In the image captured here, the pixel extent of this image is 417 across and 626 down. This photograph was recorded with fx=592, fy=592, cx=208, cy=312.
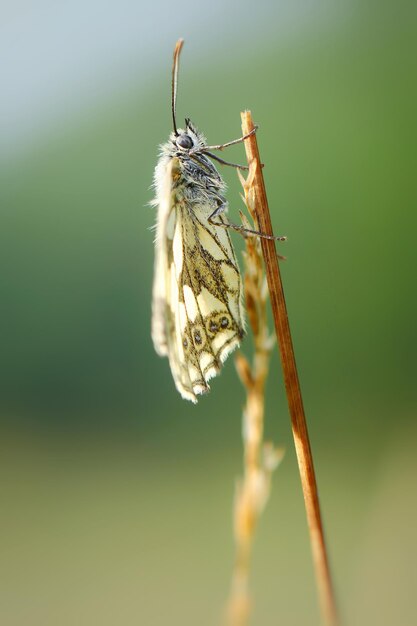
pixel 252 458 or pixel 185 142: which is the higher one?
pixel 185 142

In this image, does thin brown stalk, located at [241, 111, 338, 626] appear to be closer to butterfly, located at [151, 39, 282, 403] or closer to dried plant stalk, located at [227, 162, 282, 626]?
dried plant stalk, located at [227, 162, 282, 626]

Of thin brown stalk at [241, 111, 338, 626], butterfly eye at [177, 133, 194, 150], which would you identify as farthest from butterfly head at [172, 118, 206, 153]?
thin brown stalk at [241, 111, 338, 626]

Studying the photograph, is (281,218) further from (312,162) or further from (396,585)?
(396,585)

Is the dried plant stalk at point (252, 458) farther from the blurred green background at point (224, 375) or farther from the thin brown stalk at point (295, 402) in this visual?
the blurred green background at point (224, 375)

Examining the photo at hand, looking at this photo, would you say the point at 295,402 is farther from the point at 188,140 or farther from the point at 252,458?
the point at 188,140

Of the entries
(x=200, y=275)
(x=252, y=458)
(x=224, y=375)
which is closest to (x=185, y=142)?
(x=200, y=275)

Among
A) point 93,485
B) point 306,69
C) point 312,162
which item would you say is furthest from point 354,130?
point 93,485
